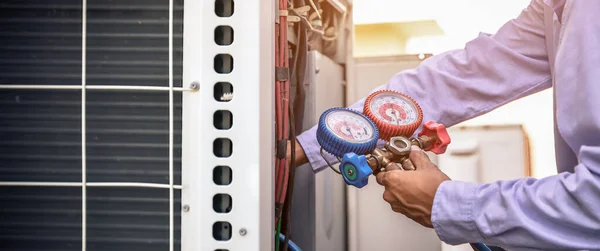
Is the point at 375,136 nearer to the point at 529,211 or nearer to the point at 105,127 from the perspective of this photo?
the point at 529,211

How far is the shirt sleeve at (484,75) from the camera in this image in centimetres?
140

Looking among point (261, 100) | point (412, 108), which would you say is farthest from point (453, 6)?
point (261, 100)

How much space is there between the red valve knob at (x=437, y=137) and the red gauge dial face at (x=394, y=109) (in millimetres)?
36

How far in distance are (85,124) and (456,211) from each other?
63 centimetres

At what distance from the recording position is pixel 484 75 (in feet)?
4.68

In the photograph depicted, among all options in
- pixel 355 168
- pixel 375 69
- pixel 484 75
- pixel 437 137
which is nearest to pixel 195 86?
pixel 355 168

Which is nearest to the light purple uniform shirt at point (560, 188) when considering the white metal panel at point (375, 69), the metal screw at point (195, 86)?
the metal screw at point (195, 86)

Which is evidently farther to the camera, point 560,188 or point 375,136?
point 375,136

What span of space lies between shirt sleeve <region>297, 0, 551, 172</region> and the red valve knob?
262mm

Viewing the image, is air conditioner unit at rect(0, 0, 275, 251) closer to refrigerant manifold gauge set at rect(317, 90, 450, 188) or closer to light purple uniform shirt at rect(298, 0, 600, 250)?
refrigerant manifold gauge set at rect(317, 90, 450, 188)

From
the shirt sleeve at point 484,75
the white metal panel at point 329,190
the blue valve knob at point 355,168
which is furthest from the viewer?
the white metal panel at point 329,190

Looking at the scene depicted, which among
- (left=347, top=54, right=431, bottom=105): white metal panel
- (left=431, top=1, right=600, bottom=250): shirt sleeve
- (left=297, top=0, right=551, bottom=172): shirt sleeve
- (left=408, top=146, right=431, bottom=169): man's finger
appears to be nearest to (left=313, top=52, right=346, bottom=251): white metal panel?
(left=347, top=54, right=431, bottom=105): white metal panel

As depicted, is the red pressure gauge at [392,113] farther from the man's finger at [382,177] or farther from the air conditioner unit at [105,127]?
the air conditioner unit at [105,127]

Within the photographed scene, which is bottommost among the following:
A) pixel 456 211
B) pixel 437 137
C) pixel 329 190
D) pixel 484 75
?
pixel 329 190
